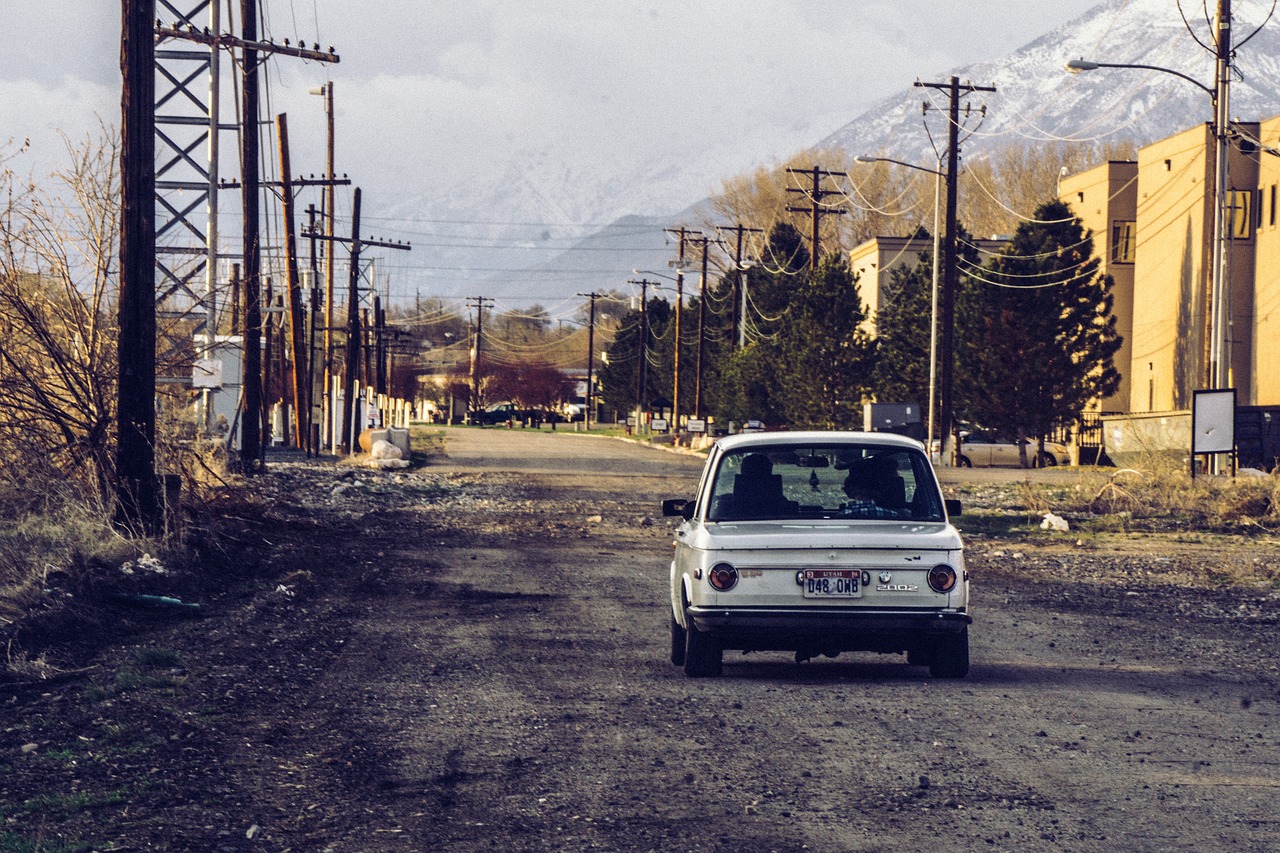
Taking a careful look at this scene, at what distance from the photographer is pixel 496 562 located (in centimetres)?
1894

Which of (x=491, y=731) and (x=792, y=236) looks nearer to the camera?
(x=491, y=731)

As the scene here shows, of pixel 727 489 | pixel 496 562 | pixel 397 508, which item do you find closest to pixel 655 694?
pixel 727 489

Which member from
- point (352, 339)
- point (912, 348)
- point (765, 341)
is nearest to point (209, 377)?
point (352, 339)

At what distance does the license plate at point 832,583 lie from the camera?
9.41 metres

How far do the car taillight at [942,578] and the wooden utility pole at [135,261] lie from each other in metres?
9.94

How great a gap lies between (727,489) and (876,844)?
18.0 ft

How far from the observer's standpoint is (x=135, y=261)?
16297 mm

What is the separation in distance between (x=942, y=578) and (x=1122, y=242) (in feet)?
188

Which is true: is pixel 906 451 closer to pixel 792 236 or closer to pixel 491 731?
pixel 491 731

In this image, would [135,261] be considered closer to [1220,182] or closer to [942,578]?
[942,578]

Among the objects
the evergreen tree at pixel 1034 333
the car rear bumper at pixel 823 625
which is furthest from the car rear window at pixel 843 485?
the evergreen tree at pixel 1034 333

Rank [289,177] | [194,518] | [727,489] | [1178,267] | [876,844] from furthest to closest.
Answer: [1178,267] → [289,177] → [194,518] → [727,489] → [876,844]

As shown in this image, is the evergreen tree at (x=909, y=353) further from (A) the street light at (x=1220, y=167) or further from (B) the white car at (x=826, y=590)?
(B) the white car at (x=826, y=590)

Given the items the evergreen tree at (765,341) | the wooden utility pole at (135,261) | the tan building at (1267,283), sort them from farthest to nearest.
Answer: the evergreen tree at (765,341) → the tan building at (1267,283) → the wooden utility pole at (135,261)
